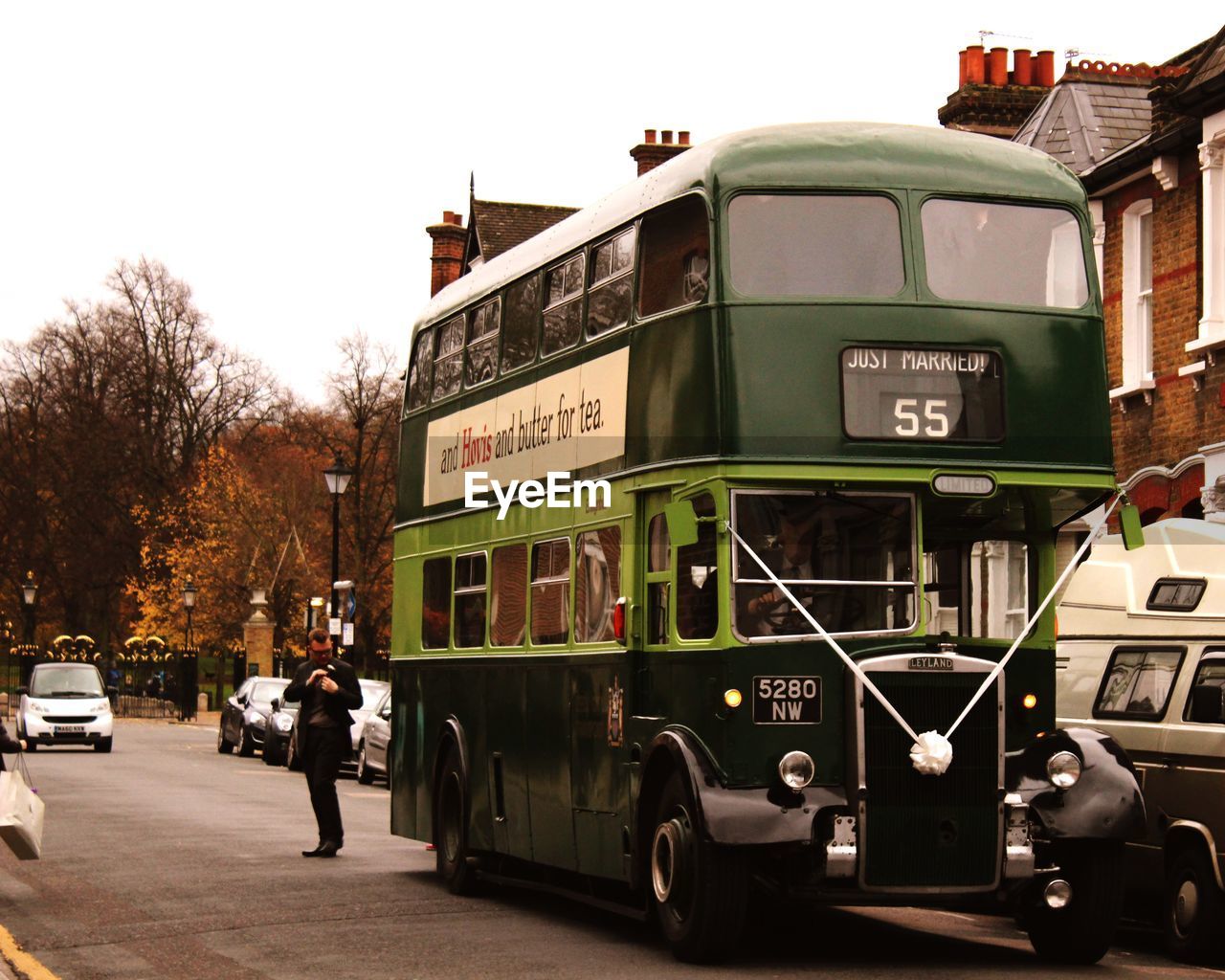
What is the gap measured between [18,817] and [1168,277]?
18193mm

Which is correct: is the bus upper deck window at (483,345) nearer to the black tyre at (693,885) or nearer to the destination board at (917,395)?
the destination board at (917,395)

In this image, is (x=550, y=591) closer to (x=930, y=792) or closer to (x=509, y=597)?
(x=509, y=597)

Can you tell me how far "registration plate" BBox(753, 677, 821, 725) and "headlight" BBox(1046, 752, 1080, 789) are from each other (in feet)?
4.22

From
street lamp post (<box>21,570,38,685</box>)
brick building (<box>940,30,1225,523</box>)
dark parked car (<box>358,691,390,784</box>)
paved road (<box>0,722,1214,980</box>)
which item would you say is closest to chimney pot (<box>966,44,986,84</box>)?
Result: brick building (<box>940,30,1225,523</box>)

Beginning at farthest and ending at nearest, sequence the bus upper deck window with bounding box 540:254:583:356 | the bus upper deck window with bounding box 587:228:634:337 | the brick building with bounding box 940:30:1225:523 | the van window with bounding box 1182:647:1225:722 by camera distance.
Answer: the brick building with bounding box 940:30:1225:523 → the bus upper deck window with bounding box 540:254:583:356 → the van window with bounding box 1182:647:1225:722 → the bus upper deck window with bounding box 587:228:634:337

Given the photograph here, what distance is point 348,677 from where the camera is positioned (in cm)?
1898

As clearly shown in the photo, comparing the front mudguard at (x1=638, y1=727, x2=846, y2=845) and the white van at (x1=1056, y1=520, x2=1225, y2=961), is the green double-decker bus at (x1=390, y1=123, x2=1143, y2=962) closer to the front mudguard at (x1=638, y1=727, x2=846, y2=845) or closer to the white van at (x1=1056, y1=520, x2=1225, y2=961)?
the front mudguard at (x1=638, y1=727, x2=846, y2=845)

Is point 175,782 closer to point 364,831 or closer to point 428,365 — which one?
point 364,831

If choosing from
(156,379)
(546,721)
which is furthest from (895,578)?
(156,379)

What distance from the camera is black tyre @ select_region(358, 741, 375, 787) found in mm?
33375

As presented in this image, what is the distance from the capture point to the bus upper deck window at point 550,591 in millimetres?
14695

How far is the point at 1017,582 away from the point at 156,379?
237 ft

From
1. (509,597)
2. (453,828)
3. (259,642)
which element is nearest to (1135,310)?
(453,828)

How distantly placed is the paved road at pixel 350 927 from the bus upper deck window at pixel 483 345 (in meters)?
3.86
